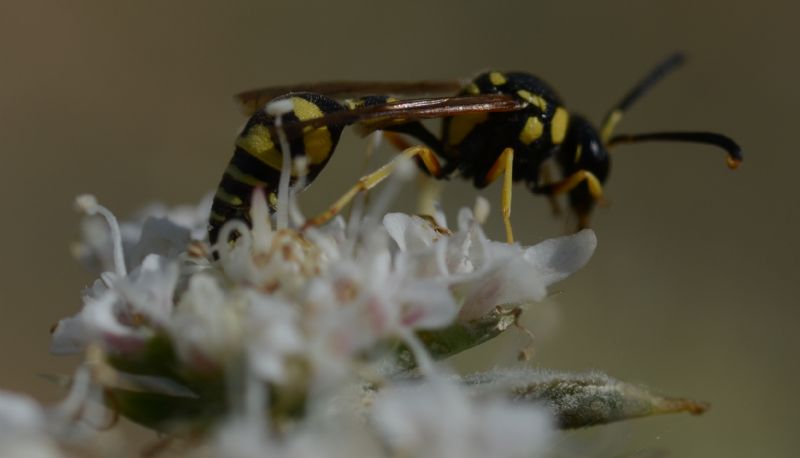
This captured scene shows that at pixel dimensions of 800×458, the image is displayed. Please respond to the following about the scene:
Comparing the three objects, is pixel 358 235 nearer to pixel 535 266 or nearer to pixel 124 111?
pixel 535 266

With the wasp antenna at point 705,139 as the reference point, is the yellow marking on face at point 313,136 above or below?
above

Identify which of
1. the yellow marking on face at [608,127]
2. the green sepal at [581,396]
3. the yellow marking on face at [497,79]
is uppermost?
the yellow marking on face at [497,79]

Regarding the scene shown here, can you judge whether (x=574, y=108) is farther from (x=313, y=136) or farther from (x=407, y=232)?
(x=407, y=232)

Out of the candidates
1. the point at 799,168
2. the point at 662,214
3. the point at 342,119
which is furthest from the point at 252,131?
the point at 799,168

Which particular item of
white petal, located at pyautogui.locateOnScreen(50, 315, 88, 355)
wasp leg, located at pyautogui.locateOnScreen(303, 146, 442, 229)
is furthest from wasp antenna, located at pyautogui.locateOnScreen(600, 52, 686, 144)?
white petal, located at pyautogui.locateOnScreen(50, 315, 88, 355)

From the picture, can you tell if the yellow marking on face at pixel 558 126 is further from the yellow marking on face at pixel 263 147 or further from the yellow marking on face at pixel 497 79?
the yellow marking on face at pixel 263 147

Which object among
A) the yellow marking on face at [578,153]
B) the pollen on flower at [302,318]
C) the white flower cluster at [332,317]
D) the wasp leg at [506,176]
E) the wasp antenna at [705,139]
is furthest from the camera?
the yellow marking on face at [578,153]

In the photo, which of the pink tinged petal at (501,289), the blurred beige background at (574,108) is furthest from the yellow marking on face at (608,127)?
the blurred beige background at (574,108)
